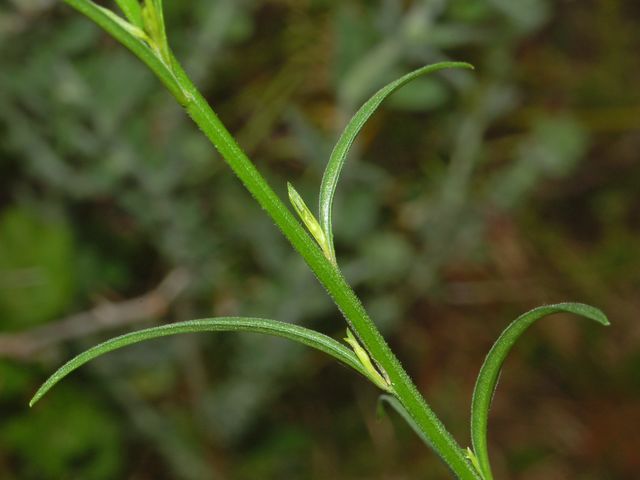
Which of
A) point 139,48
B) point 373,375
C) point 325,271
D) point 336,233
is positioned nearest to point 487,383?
point 373,375

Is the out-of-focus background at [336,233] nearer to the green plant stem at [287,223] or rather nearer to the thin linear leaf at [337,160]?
the thin linear leaf at [337,160]

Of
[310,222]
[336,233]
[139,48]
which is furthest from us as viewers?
[336,233]

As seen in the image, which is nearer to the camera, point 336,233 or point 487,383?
point 487,383

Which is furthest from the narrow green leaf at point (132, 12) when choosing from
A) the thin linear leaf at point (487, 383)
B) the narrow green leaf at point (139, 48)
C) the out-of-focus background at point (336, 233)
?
the out-of-focus background at point (336, 233)

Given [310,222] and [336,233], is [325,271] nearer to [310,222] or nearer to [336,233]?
[310,222]

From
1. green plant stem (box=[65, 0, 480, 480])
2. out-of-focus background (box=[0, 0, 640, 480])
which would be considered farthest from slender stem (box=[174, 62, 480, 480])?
out-of-focus background (box=[0, 0, 640, 480])

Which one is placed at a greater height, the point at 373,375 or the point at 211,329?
the point at 211,329

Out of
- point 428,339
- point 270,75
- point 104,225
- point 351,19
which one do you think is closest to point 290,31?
point 270,75

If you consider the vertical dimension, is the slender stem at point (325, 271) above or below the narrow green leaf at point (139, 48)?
below
